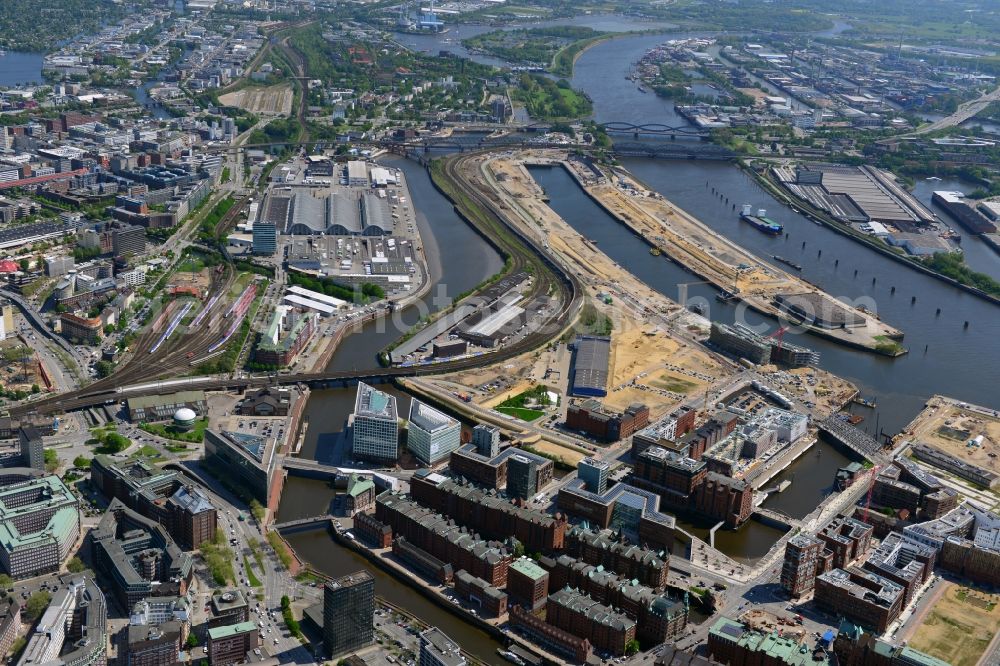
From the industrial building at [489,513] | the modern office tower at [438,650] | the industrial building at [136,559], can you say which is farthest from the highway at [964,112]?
the industrial building at [136,559]

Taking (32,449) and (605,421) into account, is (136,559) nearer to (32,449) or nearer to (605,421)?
(32,449)

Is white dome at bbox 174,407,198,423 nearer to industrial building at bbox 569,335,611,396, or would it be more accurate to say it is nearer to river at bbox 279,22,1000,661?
river at bbox 279,22,1000,661

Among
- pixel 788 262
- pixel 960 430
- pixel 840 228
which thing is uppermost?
pixel 840 228

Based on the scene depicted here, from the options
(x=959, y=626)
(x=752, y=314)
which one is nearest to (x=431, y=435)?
(x=959, y=626)

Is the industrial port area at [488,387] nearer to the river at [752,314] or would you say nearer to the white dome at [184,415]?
the river at [752,314]

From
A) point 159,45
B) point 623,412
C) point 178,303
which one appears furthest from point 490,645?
point 159,45

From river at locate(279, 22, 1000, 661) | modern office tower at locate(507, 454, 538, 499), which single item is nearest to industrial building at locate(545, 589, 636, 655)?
river at locate(279, 22, 1000, 661)
